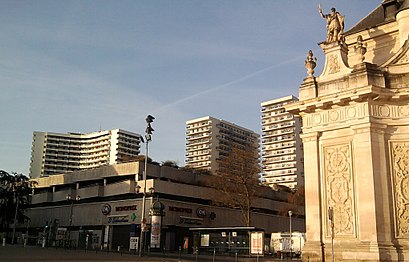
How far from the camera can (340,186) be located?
27719 millimetres

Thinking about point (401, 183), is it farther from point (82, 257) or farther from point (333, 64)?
point (82, 257)

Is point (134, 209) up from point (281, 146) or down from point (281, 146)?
down

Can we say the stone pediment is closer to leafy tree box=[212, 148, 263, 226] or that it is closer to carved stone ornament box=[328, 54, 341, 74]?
carved stone ornament box=[328, 54, 341, 74]

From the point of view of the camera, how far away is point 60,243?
7012 cm

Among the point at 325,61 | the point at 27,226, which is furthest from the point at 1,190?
the point at 325,61

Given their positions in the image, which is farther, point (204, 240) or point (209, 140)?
point (209, 140)

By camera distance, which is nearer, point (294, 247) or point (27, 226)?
point (294, 247)

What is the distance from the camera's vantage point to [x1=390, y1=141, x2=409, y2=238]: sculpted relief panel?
25906 mm

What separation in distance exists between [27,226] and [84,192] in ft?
74.7

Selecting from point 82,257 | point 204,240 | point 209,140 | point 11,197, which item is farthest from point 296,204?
point 209,140

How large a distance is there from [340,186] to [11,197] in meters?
78.6

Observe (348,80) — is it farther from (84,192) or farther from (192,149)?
(192,149)

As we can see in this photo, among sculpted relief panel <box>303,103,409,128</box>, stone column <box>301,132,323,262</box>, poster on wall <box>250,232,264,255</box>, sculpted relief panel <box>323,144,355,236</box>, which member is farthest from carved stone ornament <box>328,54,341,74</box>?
poster on wall <box>250,232,264,255</box>

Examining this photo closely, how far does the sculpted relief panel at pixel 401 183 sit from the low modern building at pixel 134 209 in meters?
42.1
